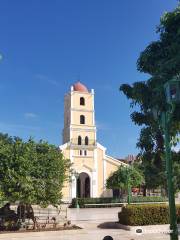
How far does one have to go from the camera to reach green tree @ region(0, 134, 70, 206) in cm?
1822

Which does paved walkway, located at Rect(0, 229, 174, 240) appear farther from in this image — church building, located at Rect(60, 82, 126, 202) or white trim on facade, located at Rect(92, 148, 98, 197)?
white trim on facade, located at Rect(92, 148, 98, 197)

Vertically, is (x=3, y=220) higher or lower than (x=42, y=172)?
lower

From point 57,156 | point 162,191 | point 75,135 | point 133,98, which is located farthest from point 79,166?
point 133,98

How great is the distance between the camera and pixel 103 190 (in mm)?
58594

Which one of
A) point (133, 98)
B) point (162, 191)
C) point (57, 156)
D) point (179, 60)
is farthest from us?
point (162, 191)

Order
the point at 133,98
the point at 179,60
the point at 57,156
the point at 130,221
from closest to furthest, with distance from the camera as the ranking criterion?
the point at 179,60
the point at 133,98
the point at 130,221
the point at 57,156

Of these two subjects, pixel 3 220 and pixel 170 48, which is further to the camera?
pixel 3 220

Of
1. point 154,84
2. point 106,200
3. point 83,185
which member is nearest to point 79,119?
point 83,185

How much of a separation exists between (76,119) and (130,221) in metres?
41.9

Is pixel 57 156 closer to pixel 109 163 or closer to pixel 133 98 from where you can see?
pixel 133 98

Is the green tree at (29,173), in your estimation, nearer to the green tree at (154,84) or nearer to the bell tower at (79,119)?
the green tree at (154,84)

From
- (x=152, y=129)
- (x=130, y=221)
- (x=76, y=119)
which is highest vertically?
(x=76, y=119)

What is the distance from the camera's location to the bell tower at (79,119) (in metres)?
59.7

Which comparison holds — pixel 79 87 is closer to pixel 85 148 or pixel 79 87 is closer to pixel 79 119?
pixel 79 119
